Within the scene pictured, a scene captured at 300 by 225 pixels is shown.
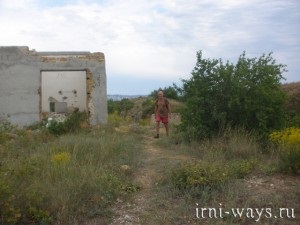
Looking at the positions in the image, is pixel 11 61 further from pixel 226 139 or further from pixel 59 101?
pixel 226 139

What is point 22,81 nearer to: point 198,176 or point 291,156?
point 198,176

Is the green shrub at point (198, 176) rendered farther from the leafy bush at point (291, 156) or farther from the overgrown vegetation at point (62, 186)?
the leafy bush at point (291, 156)

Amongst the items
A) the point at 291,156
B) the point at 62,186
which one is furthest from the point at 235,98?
the point at 62,186

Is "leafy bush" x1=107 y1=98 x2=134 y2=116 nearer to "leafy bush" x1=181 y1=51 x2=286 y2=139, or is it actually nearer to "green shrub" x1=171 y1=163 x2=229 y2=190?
"leafy bush" x1=181 y1=51 x2=286 y2=139

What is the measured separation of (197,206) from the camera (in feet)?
18.4

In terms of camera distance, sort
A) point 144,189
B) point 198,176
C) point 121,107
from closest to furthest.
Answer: point 198,176, point 144,189, point 121,107

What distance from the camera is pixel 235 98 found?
10234mm

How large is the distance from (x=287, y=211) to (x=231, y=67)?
605cm

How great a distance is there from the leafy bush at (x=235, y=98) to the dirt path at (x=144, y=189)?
157 cm

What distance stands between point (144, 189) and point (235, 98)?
15.0ft

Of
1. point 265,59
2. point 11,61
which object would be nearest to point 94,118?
point 11,61

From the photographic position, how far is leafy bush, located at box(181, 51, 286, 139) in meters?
10.3

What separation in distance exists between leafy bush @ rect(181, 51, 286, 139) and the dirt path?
1.57m

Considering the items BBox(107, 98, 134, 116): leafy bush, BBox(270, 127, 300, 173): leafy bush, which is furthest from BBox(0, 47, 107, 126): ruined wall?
BBox(107, 98, 134, 116): leafy bush
